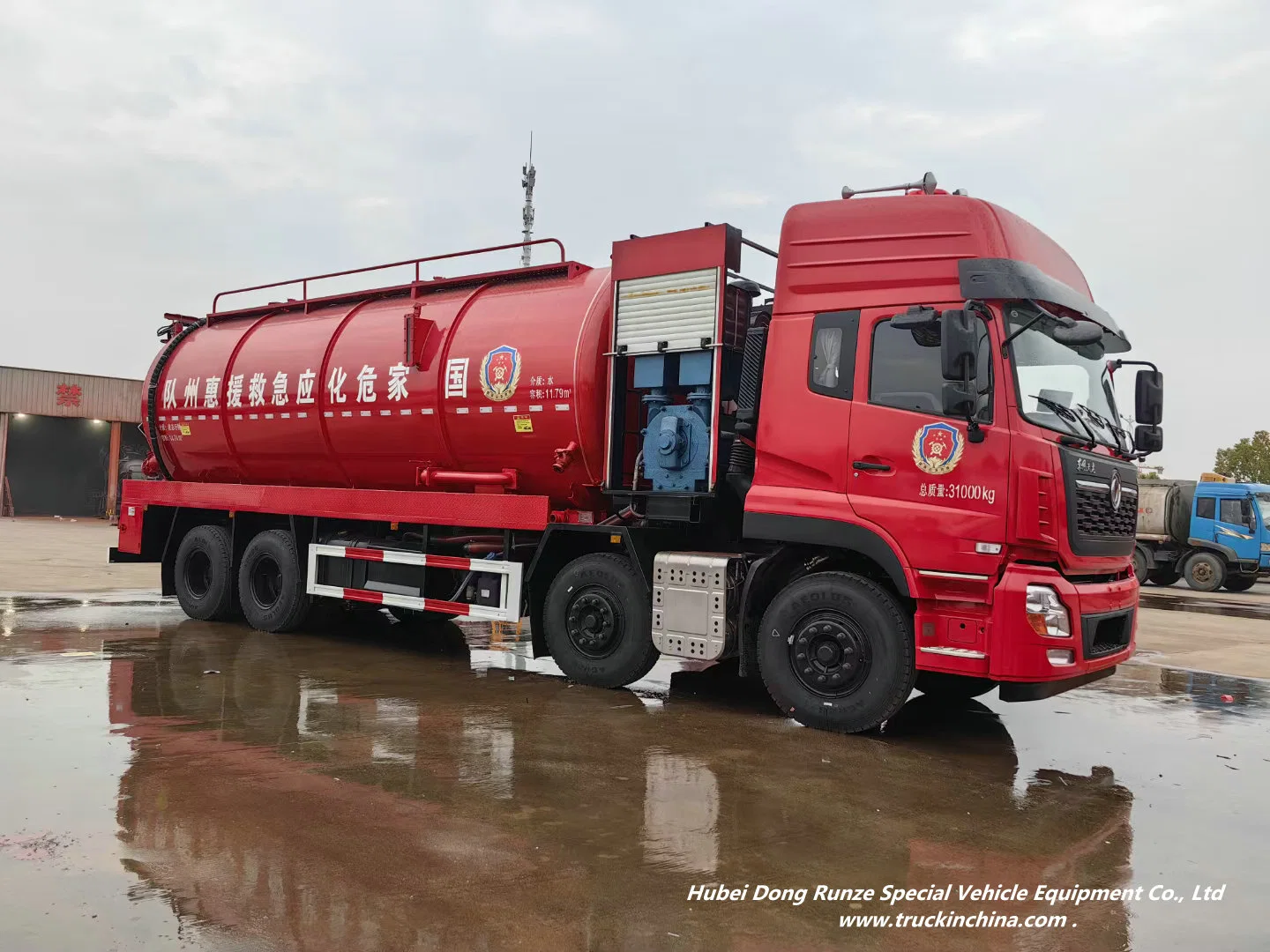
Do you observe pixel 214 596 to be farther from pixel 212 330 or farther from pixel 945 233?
pixel 945 233

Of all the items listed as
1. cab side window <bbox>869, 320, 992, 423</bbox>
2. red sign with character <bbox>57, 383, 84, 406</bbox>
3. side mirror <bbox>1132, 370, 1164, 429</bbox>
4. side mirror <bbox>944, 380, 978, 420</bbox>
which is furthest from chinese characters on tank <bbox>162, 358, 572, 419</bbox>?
red sign with character <bbox>57, 383, 84, 406</bbox>

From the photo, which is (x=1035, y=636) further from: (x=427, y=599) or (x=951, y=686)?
(x=427, y=599)

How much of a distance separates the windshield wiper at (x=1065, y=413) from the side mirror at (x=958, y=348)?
0.59 metres

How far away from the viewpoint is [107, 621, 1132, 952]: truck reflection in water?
364 centimetres

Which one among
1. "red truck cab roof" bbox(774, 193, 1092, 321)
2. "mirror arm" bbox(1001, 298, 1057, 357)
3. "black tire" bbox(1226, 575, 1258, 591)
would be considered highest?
"red truck cab roof" bbox(774, 193, 1092, 321)

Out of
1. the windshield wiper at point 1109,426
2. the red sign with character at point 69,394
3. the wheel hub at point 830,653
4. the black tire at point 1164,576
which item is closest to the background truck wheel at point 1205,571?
the black tire at point 1164,576

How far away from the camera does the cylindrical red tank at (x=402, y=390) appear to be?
27.5ft

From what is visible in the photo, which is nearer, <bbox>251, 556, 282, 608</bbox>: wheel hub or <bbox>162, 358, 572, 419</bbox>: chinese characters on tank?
<bbox>162, 358, 572, 419</bbox>: chinese characters on tank

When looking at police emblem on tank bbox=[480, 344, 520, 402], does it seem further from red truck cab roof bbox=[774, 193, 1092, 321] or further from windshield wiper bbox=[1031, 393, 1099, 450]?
windshield wiper bbox=[1031, 393, 1099, 450]

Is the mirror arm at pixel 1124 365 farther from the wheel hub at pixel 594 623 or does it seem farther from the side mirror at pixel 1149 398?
the wheel hub at pixel 594 623

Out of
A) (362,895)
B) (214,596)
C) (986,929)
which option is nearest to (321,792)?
(362,895)

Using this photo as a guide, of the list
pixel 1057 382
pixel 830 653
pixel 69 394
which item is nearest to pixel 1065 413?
pixel 1057 382

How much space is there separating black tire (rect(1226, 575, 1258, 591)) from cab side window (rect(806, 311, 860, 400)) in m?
22.5

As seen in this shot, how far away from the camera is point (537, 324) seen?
860 centimetres
